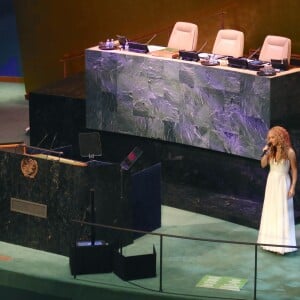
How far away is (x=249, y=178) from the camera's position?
11375mm

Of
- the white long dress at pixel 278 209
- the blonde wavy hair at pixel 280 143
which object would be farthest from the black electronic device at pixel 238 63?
the white long dress at pixel 278 209

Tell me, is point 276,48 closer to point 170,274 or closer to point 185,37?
point 185,37

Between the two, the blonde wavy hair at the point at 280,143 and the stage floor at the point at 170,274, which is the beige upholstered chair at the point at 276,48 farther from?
the stage floor at the point at 170,274

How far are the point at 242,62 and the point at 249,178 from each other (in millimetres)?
1235

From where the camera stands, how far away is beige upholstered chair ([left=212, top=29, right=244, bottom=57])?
13016mm

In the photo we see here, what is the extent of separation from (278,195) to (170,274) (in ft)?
4.32

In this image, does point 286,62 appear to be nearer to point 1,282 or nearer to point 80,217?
point 80,217

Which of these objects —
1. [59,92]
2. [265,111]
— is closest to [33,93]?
[59,92]

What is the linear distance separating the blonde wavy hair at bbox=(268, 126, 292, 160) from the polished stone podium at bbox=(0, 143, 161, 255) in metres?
1.44

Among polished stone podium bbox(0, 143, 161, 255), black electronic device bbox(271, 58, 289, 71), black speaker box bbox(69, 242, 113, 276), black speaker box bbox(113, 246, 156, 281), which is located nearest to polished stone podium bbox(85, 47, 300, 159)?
black electronic device bbox(271, 58, 289, 71)

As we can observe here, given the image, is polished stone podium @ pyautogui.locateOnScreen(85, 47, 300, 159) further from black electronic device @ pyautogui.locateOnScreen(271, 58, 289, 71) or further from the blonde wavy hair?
the blonde wavy hair

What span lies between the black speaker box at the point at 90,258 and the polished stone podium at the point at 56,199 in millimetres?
180

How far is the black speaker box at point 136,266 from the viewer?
9.80 metres

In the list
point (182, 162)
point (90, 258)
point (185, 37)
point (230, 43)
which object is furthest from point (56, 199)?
point (185, 37)
